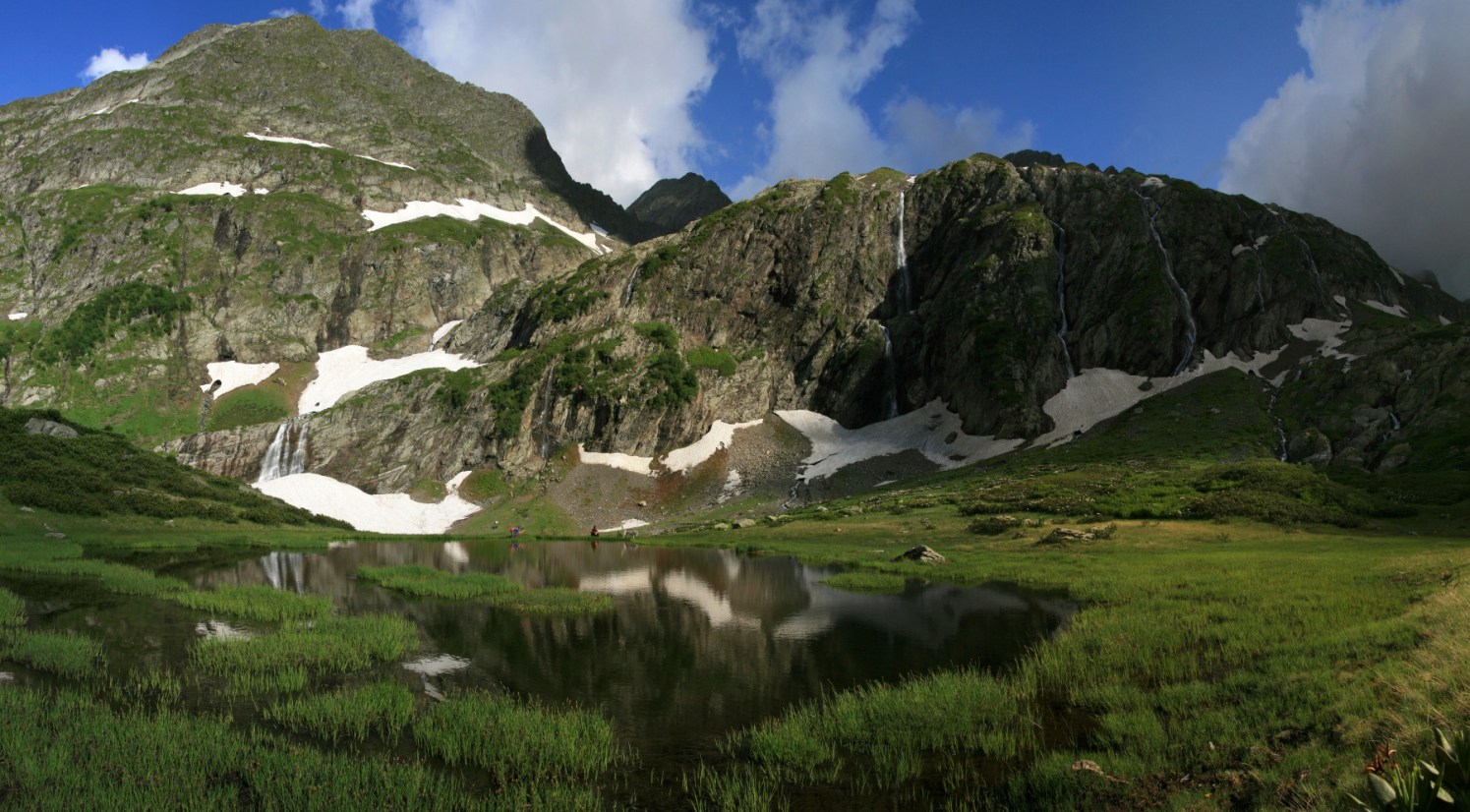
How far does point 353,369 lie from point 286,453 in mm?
41110

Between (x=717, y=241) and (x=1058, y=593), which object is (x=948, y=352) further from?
(x=1058, y=593)

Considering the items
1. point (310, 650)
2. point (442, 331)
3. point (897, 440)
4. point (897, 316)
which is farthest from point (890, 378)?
point (310, 650)

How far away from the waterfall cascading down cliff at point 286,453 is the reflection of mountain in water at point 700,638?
3764 inches

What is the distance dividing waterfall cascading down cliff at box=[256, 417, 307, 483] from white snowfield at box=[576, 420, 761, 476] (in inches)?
2141

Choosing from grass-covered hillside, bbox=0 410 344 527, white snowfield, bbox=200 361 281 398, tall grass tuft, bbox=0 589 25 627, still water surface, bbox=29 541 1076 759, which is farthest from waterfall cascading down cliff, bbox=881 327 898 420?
white snowfield, bbox=200 361 281 398

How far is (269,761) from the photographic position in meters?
13.0

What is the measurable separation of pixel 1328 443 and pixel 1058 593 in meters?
84.4

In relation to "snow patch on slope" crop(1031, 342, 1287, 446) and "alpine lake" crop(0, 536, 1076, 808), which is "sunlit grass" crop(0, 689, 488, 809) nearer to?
"alpine lake" crop(0, 536, 1076, 808)

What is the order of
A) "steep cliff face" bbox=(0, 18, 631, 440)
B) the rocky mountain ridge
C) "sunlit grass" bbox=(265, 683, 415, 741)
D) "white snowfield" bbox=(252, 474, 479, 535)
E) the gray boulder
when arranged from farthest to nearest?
"steep cliff face" bbox=(0, 18, 631, 440) → the rocky mountain ridge → "white snowfield" bbox=(252, 474, 479, 535) → the gray boulder → "sunlit grass" bbox=(265, 683, 415, 741)

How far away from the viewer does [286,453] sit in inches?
5177

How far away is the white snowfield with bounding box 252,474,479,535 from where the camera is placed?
10550cm

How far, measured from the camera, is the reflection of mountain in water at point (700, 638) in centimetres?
1934

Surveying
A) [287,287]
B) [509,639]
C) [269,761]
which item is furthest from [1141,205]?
[287,287]

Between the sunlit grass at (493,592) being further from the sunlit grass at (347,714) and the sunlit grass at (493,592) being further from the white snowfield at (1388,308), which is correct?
the white snowfield at (1388,308)
